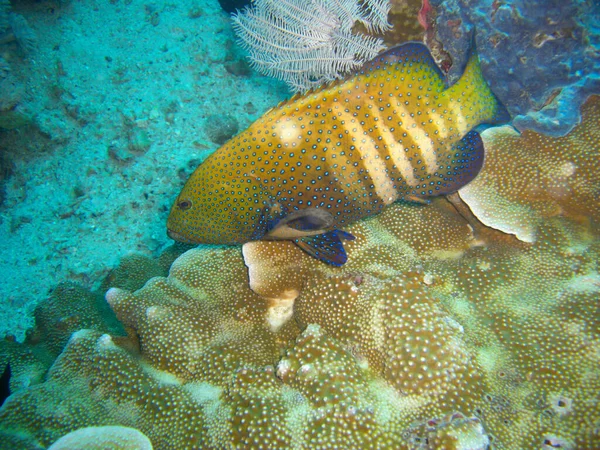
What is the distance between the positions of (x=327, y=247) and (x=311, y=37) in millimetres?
2867

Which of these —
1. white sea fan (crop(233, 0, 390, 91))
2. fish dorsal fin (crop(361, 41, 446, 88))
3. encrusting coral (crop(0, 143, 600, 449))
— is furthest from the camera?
white sea fan (crop(233, 0, 390, 91))

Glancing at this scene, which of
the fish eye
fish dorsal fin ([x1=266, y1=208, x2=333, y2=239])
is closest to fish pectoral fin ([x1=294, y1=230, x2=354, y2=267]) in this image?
fish dorsal fin ([x1=266, y1=208, x2=333, y2=239])

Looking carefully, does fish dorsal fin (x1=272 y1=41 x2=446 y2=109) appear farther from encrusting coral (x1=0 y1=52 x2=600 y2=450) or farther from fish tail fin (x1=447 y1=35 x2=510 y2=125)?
encrusting coral (x1=0 y1=52 x2=600 y2=450)

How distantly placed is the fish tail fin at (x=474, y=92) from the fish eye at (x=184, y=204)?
7.38 feet

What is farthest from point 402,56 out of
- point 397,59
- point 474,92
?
point 474,92

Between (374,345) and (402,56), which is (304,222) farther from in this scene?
(402,56)

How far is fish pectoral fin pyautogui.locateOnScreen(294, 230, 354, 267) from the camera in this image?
2939 mm

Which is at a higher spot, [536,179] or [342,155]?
[342,155]

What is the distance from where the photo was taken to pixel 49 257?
6652 millimetres

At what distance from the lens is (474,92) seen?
9.23 feet

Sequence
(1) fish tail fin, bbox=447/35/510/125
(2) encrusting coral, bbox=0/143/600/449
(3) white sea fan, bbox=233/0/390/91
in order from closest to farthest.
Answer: (2) encrusting coral, bbox=0/143/600/449
(1) fish tail fin, bbox=447/35/510/125
(3) white sea fan, bbox=233/0/390/91

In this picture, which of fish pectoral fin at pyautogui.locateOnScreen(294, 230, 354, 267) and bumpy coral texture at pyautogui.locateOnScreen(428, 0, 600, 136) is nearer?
fish pectoral fin at pyautogui.locateOnScreen(294, 230, 354, 267)

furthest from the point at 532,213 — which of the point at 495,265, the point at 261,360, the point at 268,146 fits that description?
the point at 261,360

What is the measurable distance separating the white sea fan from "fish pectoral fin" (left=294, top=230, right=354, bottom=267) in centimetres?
224
